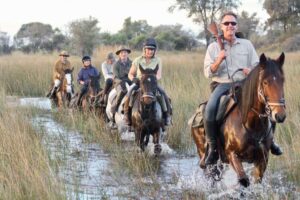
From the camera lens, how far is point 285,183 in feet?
25.6

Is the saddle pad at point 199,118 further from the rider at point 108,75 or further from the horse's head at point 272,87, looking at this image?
the rider at point 108,75

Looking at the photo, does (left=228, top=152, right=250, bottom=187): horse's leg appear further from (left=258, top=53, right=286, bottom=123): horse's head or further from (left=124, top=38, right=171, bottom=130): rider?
(left=124, top=38, right=171, bottom=130): rider

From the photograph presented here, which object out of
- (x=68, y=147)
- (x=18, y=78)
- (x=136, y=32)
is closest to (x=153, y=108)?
(x=68, y=147)

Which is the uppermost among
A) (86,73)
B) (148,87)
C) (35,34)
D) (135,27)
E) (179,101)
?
(135,27)

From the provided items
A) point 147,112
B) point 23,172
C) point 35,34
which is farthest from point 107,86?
point 35,34

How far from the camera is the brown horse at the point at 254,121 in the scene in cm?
612

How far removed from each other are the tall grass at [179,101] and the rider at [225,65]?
149 centimetres

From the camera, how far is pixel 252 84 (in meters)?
6.50

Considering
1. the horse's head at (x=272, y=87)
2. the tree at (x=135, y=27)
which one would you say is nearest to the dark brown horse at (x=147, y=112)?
the horse's head at (x=272, y=87)

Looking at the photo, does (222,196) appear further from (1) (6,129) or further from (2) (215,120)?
(1) (6,129)

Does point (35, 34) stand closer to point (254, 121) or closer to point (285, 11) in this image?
point (285, 11)

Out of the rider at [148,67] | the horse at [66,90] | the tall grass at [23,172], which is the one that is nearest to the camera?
the tall grass at [23,172]

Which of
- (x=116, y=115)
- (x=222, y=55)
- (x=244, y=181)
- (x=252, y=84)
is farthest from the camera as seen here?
(x=116, y=115)

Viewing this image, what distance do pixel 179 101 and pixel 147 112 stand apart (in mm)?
4013
